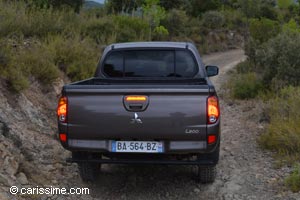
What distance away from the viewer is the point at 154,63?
680cm

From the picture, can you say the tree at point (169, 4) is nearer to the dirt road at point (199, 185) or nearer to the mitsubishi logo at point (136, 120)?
the dirt road at point (199, 185)

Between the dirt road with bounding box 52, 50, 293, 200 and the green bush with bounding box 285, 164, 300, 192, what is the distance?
6.0 inches

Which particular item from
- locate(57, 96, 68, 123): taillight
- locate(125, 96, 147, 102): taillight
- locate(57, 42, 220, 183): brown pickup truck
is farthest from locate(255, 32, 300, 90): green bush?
locate(57, 96, 68, 123): taillight

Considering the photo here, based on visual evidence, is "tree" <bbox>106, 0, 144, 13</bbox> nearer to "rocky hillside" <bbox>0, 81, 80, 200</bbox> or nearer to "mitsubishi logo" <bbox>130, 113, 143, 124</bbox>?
"rocky hillside" <bbox>0, 81, 80, 200</bbox>

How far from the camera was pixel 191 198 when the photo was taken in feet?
19.2

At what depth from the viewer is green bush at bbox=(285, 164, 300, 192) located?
5.77 m

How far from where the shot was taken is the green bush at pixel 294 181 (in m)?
5.77

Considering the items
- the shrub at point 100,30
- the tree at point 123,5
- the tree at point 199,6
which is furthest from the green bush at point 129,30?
the tree at point 199,6

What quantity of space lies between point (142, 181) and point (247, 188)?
139 centimetres

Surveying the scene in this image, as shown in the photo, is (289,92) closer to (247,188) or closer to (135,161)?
(247,188)

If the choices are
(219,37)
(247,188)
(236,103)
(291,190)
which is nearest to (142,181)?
(247,188)

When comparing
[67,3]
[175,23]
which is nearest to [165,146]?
[67,3]

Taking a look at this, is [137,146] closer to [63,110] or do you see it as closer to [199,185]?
[63,110]

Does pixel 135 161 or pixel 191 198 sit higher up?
pixel 135 161
